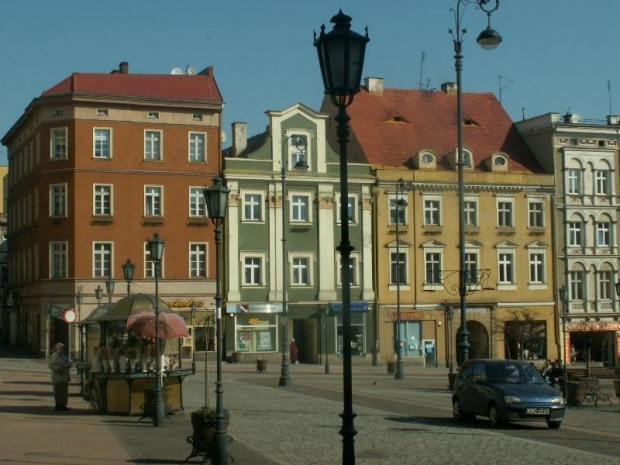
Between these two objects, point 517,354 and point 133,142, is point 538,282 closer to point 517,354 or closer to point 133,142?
point 517,354

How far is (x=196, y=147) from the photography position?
60.1 metres

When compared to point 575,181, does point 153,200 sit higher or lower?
lower

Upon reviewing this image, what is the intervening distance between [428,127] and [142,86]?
18409mm

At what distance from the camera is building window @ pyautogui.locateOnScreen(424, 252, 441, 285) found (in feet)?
207

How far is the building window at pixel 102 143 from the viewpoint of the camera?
58.2m

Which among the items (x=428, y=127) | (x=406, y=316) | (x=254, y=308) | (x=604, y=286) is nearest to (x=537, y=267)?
(x=604, y=286)

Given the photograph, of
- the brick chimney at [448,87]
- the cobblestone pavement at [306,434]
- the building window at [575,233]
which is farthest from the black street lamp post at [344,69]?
the brick chimney at [448,87]

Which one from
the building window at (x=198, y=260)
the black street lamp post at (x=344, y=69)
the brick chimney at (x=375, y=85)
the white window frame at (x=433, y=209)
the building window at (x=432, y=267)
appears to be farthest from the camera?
the brick chimney at (x=375, y=85)

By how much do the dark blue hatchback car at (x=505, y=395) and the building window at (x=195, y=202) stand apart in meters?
36.0

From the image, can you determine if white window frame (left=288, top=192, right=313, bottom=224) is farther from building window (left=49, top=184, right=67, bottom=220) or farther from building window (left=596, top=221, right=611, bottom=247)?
building window (left=596, top=221, right=611, bottom=247)

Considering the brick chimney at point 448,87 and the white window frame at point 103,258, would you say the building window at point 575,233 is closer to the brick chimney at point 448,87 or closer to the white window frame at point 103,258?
the brick chimney at point 448,87

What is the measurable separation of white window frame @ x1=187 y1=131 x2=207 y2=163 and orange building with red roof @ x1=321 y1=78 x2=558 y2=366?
9.26 meters

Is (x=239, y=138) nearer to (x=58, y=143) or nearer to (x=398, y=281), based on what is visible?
(x=58, y=143)

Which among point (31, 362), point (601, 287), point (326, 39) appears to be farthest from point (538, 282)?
point (326, 39)
